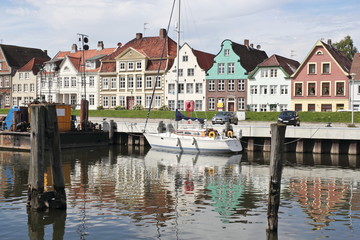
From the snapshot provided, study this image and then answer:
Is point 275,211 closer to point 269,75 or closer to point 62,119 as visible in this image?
point 62,119

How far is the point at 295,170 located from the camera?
1236 inches

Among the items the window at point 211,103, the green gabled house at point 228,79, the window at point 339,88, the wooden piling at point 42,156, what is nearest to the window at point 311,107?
the window at point 339,88

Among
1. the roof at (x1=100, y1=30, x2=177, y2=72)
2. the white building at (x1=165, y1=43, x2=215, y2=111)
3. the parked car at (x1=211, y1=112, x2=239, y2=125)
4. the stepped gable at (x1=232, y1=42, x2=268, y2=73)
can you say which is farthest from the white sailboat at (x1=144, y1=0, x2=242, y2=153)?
the roof at (x1=100, y1=30, x2=177, y2=72)

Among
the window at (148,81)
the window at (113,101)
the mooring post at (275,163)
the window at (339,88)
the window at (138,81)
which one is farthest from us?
the window at (113,101)

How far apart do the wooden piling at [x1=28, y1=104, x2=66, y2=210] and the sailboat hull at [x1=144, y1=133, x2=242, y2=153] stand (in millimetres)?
22929

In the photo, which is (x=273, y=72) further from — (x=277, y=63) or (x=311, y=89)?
(x=311, y=89)

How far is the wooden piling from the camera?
1709 cm

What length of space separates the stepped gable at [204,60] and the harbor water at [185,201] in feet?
133

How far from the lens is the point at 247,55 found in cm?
7525

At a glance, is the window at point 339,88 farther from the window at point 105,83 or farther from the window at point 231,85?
the window at point 105,83

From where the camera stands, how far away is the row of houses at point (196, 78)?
65562 mm

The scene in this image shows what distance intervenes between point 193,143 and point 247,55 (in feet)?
124

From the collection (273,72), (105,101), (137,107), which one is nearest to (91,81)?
(105,101)

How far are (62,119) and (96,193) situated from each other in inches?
919
